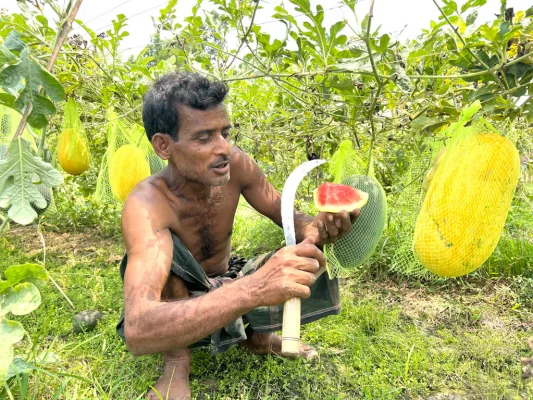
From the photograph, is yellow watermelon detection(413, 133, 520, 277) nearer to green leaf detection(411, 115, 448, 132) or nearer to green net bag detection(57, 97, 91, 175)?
green leaf detection(411, 115, 448, 132)

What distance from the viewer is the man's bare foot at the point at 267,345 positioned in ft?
8.07

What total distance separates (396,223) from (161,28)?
2.30m

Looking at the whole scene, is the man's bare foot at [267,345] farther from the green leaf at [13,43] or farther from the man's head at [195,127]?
the green leaf at [13,43]

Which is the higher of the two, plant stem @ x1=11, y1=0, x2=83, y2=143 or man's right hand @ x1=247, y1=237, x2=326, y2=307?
plant stem @ x1=11, y1=0, x2=83, y2=143

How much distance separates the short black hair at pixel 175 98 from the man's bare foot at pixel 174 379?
1.06 m

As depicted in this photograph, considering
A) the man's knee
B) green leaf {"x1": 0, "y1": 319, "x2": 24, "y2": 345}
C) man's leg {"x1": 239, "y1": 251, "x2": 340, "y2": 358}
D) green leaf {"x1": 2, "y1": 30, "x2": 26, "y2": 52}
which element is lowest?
man's leg {"x1": 239, "y1": 251, "x2": 340, "y2": 358}

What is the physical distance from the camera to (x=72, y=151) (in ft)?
11.2

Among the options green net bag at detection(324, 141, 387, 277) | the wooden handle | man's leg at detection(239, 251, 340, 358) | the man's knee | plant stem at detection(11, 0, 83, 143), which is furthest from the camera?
man's leg at detection(239, 251, 340, 358)

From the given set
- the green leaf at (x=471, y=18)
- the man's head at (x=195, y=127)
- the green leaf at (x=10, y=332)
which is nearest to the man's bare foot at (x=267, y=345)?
the man's head at (x=195, y=127)

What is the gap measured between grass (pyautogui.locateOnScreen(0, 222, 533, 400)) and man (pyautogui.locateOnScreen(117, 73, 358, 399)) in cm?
18

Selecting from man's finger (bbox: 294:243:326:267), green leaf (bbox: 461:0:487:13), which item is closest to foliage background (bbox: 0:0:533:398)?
green leaf (bbox: 461:0:487:13)

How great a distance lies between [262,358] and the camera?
2.49m

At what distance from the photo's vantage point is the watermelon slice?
1.67 metres

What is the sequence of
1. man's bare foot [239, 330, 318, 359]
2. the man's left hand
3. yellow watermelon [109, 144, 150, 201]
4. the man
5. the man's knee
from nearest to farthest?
the man
the man's left hand
the man's knee
man's bare foot [239, 330, 318, 359]
yellow watermelon [109, 144, 150, 201]
